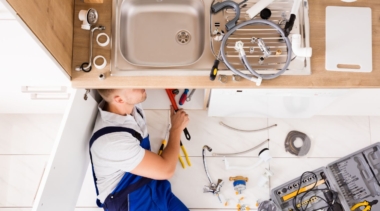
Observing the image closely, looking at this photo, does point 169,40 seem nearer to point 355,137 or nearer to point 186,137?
point 186,137

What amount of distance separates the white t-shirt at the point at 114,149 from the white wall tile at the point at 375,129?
1.53m

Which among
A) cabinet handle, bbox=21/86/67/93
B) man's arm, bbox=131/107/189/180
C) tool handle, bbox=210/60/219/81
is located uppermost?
tool handle, bbox=210/60/219/81

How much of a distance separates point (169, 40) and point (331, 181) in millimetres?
1284

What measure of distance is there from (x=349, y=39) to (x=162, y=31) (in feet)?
2.63

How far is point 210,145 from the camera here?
7.37 ft

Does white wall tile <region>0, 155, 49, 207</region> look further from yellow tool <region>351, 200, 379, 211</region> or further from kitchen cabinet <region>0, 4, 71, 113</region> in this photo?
yellow tool <region>351, 200, 379, 211</region>

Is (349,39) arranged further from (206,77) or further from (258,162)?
(258,162)

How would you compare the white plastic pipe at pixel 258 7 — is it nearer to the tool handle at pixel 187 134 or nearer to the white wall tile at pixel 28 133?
the tool handle at pixel 187 134

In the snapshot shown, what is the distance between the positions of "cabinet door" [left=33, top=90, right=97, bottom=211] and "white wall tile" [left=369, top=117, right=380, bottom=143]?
1.74 metres

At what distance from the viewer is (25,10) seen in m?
1.04

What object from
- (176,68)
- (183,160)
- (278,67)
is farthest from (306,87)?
(183,160)

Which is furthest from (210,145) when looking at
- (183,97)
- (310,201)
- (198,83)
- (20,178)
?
(20,178)

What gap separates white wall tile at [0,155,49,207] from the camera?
217 cm

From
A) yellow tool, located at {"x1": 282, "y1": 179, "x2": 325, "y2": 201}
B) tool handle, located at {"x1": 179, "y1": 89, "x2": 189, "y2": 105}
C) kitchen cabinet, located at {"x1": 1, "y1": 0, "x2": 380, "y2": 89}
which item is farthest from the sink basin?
yellow tool, located at {"x1": 282, "y1": 179, "x2": 325, "y2": 201}
